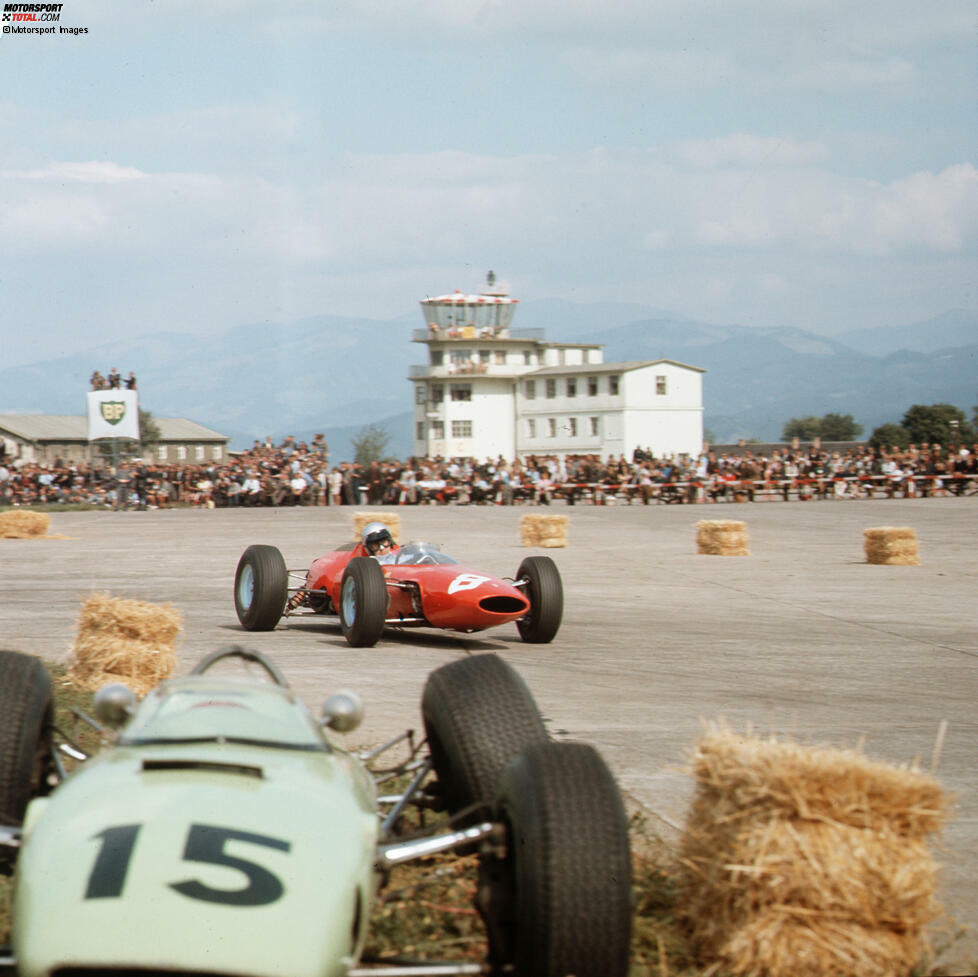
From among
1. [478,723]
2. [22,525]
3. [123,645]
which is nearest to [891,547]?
[123,645]

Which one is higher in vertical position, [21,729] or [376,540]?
[376,540]

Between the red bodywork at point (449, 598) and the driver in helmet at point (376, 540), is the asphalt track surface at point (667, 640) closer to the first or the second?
the red bodywork at point (449, 598)

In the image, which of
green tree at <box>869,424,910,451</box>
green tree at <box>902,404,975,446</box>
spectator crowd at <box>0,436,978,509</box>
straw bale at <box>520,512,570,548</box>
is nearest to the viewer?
straw bale at <box>520,512,570,548</box>

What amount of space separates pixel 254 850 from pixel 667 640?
33.8 feet

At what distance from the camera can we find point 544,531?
26328 millimetres

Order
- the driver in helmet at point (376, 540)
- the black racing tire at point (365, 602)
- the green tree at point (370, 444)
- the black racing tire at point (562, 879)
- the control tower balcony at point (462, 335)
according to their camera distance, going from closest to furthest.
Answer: the black racing tire at point (562, 879) < the black racing tire at point (365, 602) < the driver in helmet at point (376, 540) < the control tower balcony at point (462, 335) < the green tree at point (370, 444)

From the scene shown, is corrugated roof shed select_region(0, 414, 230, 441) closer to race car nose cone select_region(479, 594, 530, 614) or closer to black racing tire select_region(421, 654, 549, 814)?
race car nose cone select_region(479, 594, 530, 614)

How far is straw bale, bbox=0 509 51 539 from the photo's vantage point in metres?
27.9

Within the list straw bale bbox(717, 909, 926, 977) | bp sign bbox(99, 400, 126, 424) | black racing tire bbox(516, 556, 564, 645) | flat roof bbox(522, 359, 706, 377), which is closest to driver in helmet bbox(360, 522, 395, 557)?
black racing tire bbox(516, 556, 564, 645)

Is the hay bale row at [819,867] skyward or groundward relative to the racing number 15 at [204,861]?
groundward

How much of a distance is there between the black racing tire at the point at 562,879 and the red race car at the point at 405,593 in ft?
26.4

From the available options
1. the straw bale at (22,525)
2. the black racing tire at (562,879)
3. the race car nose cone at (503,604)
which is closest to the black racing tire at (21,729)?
the black racing tire at (562,879)

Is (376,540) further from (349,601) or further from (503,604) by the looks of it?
(503,604)

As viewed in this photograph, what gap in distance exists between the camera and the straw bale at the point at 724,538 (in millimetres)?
24625
